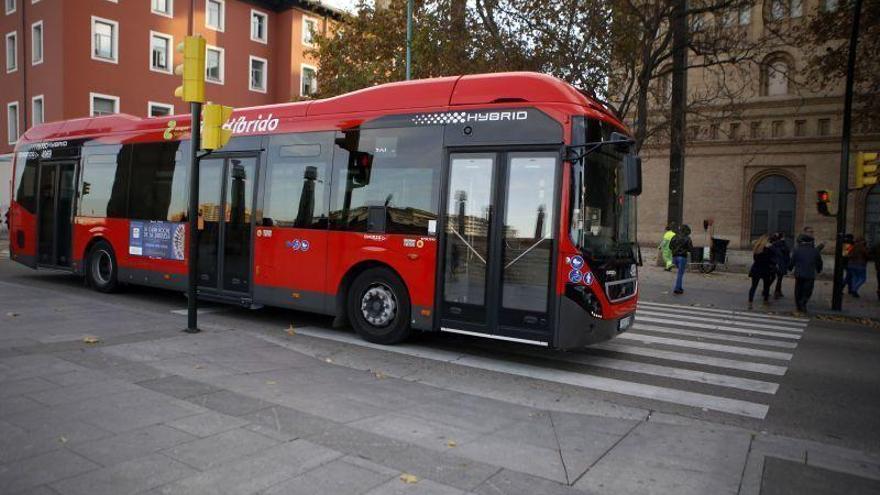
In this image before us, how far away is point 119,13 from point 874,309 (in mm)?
34531

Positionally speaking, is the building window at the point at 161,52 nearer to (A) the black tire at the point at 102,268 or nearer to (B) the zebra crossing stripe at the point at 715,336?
(A) the black tire at the point at 102,268

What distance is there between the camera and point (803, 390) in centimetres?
686

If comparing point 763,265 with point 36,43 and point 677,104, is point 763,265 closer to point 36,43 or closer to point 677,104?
point 677,104

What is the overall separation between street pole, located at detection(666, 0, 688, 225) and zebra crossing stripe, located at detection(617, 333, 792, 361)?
1060cm

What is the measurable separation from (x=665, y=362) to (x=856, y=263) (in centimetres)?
1198

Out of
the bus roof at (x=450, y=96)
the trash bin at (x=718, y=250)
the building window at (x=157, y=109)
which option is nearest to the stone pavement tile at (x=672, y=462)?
the bus roof at (x=450, y=96)

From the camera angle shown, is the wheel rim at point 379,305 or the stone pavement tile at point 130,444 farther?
the wheel rim at point 379,305

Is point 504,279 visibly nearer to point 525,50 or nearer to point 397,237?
point 397,237

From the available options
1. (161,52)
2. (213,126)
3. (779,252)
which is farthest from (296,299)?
(161,52)

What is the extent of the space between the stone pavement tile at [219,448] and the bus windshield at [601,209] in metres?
3.93

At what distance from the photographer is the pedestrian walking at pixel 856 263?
647 inches

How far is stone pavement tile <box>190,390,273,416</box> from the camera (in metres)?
5.08

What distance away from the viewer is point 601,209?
725cm

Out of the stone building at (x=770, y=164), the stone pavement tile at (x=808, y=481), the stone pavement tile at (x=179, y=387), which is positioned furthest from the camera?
the stone building at (x=770, y=164)
